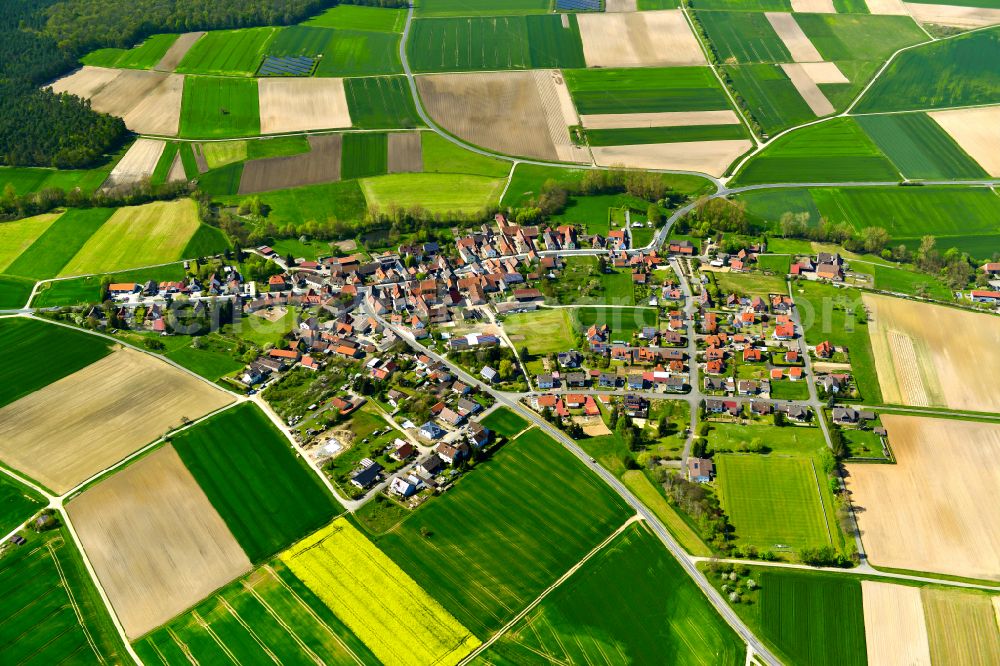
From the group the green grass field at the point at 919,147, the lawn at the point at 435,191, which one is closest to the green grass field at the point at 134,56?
the lawn at the point at 435,191

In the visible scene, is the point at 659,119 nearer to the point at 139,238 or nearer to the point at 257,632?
the point at 139,238

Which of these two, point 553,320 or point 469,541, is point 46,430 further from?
point 553,320

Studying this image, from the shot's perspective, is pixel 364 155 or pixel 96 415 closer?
pixel 96 415

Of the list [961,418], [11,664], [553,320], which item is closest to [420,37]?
[553,320]

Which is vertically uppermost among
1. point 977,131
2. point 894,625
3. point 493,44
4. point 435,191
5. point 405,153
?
point 493,44

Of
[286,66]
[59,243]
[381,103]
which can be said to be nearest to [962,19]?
[381,103]
